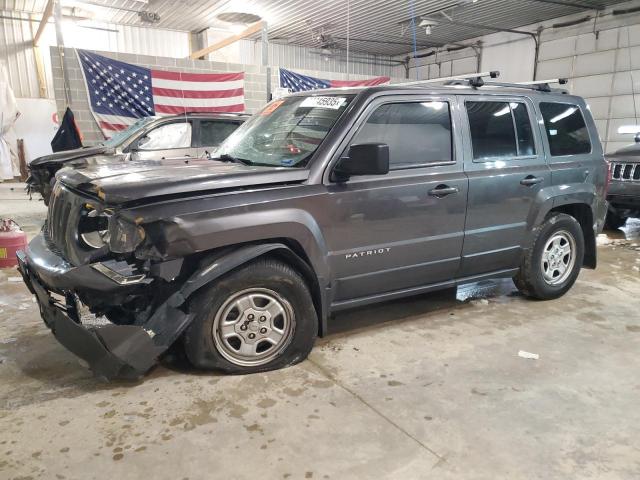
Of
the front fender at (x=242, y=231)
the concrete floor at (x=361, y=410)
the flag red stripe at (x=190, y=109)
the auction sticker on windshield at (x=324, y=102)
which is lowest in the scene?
the concrete floor at (x=361, y=410)

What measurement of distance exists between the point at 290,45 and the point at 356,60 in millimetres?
3440

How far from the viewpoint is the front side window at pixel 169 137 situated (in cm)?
733

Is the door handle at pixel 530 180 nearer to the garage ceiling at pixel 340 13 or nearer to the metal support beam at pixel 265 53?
the metal support beam at pixel 265 53

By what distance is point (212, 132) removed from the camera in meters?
7.62

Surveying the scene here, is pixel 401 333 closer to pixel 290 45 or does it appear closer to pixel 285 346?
pixel 285 346

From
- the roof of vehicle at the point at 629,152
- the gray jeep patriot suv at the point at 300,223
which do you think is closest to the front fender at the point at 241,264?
the gray jeep patriot suv at the point at 300,223

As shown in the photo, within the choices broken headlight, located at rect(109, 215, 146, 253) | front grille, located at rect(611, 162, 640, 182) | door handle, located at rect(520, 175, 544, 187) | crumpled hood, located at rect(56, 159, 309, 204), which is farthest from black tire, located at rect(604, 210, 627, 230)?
broken headlight, located at rect(109, 215, 146, 253)

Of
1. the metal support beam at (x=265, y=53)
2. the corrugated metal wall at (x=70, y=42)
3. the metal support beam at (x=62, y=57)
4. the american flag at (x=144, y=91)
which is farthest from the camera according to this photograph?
the corrugated metal wall at (x=70, y=42)

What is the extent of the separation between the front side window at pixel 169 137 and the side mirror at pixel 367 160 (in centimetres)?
509

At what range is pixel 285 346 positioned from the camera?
311 centimetres

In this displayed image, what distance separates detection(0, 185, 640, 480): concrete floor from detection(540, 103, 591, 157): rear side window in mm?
1572

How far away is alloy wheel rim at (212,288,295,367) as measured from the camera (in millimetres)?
2924

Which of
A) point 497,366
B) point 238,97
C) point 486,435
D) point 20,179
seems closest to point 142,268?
point 486,435

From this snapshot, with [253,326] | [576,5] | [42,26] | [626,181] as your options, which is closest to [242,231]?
[253,326]
